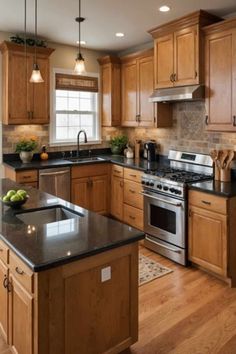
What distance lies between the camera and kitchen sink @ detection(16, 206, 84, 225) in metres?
2.52

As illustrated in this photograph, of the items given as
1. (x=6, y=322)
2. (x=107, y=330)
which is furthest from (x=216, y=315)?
(x=6, y=322)

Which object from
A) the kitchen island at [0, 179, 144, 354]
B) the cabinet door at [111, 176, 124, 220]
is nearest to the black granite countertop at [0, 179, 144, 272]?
the kitchen island at [0, 179, 144, 354]

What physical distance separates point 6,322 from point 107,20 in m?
A: 3.53

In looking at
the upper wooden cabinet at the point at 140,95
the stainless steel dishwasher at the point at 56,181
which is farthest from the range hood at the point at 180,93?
→ the stainless steel dishwasher at the point at 56,181

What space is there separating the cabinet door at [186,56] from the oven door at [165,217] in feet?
4.71

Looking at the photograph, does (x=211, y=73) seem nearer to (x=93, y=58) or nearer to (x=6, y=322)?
(x=93, y=58)

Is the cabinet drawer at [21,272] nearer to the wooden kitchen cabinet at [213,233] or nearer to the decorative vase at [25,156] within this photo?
the wooden kitchen cabinet at [213,233]

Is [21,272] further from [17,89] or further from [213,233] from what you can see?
[17,89]

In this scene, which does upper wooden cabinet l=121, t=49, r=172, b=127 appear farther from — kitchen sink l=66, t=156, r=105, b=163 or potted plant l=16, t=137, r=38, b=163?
potted plant l=16, t=137, r=38, b=163

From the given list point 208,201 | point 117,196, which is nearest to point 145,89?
point 117,196

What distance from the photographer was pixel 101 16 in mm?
3918

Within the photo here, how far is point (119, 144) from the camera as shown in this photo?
5.82 metres

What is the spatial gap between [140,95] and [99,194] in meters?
1.68

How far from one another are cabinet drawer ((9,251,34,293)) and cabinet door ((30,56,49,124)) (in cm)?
316
